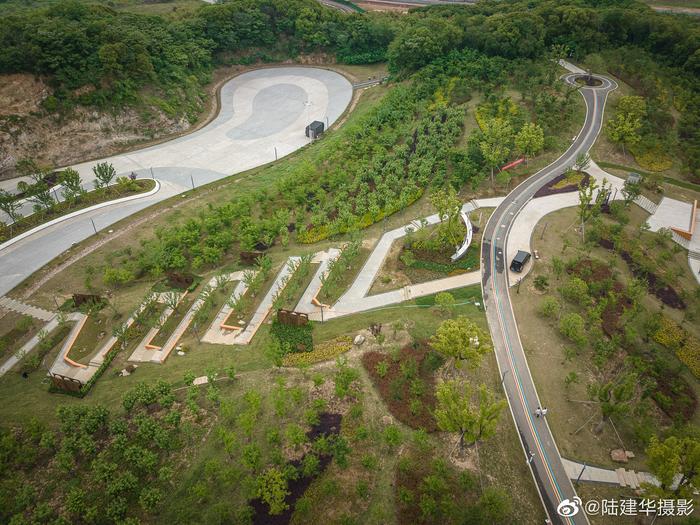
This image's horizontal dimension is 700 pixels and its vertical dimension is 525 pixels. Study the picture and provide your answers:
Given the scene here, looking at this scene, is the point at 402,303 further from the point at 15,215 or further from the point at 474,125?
the point at 15,215

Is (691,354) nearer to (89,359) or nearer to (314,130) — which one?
(89,359)

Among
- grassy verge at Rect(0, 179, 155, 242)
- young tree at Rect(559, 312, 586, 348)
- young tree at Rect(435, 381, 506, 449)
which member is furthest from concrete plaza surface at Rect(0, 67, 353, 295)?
young tree at Rect(559, 312, 586, 348)

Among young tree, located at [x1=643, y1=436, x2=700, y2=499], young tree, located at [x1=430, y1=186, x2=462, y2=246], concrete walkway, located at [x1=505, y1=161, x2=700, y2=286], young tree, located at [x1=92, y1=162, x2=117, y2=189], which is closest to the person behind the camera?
young tree, located at [x1=643, y1=436, x2=700, y2=499]

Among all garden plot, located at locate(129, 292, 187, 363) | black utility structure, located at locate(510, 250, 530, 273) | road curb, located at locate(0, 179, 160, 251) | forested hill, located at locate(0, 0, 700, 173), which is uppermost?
forested hill, located at locate(0, 0, 700, 173)

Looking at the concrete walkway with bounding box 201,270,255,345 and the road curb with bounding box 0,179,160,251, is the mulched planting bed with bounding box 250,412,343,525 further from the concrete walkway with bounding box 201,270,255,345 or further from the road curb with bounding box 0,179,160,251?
the road curb with bounding box 0,179,160,251

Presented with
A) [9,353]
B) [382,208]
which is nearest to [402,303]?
[382,208]

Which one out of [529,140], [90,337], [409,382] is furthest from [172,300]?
[529,140]
